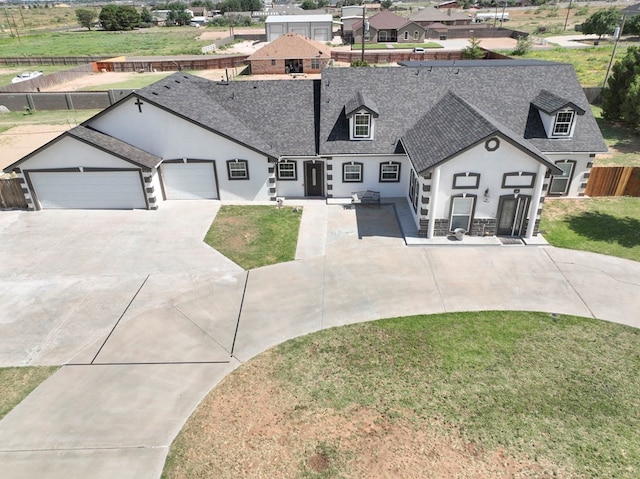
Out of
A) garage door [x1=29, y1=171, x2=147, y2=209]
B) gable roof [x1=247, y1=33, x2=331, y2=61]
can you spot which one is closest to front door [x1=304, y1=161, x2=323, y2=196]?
garage door [x1=29, y1=171, x2=147, y2=209]

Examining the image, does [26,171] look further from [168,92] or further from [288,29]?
[288,29]

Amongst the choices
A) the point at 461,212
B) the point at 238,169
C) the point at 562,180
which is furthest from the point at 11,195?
the point at 562,180

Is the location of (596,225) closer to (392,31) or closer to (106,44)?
→ (392,31)

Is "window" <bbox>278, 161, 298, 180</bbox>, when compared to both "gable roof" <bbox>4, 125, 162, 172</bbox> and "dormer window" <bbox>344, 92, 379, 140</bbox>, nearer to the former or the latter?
"dormer window" <bbox>344, 92, 379, 140</bbox>

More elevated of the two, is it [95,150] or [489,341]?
[95,150]

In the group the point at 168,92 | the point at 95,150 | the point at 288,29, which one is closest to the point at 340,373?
the point at 95,150

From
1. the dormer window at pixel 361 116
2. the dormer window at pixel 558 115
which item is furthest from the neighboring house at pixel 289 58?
the dormer window at pixel 558 115
